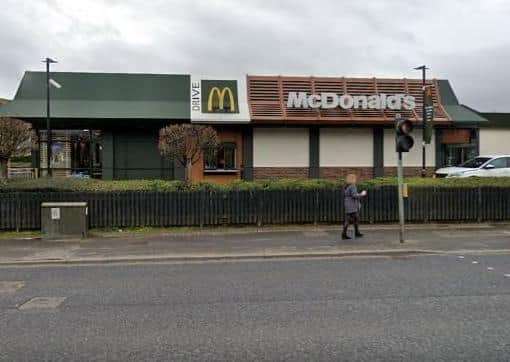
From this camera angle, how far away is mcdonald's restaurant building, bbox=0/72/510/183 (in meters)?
21.4

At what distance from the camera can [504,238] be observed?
11961 millimetres

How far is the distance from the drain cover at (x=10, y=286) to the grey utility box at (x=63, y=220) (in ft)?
14.6

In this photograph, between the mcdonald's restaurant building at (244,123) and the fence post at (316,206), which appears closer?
the fence post at (316,206)

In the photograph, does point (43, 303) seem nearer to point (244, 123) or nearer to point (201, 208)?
point (201, 208)

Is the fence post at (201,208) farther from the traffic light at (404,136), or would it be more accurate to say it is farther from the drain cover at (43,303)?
the drain cover at (43,303)

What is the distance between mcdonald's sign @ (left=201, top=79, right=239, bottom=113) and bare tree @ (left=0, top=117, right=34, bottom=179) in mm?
8621

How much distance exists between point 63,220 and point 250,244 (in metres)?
4.79

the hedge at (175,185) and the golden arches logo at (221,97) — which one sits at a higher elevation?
the golden arches logo at (221,97)

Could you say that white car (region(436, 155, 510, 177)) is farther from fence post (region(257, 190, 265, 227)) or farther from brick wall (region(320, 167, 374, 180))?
fence post (region(257, 190, 265, 227))

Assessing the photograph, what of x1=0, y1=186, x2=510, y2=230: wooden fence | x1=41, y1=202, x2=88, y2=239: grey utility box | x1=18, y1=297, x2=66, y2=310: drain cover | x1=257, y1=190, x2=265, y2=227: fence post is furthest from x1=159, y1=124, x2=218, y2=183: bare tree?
x1=18, y1=297, x2=66, y2=310: drain cover

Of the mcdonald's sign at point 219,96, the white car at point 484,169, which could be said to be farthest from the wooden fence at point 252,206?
the mcdonald's sign at point 219,96

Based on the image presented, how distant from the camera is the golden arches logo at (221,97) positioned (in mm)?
21344

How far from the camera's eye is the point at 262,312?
5.98 meters

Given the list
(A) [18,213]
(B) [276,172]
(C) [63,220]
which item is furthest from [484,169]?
(A) [18,213]
